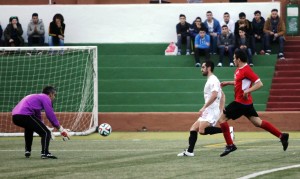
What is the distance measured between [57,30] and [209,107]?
49.7 ft

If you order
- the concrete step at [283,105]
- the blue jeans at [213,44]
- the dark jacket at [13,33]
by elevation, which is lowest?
the concrete step at [283,105]

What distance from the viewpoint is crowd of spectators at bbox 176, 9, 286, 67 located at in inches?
1208

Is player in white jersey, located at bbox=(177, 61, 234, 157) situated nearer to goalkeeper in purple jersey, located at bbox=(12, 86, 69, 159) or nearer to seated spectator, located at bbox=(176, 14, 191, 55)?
goalkeeper in purple jersey, located at bbox=(12, 86, 69, 159)

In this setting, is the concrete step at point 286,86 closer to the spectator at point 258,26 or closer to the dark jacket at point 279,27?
the spectator at point 258,26

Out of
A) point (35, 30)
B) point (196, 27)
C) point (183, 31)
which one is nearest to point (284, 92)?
point (196, 27)

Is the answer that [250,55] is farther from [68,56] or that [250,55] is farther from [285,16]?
[68,56]

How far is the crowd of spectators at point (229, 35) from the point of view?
1208 inches

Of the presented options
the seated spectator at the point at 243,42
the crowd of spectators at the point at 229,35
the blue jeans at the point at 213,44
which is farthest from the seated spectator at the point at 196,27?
the seated spectator at the point at 243,42

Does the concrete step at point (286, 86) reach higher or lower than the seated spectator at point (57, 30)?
lower

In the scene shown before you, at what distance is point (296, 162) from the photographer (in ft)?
52.1

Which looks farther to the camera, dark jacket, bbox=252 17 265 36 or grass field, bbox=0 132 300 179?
dark jacket, bbox=252 17 265 36

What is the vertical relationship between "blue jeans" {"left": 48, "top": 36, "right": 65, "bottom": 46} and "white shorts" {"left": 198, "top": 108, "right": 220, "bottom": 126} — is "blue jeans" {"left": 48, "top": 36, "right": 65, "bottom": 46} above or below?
above

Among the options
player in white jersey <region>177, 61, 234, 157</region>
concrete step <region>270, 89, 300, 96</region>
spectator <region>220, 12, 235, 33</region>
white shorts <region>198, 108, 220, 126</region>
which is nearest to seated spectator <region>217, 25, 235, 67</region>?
spectator <region>220, 12, 235, 33</region>

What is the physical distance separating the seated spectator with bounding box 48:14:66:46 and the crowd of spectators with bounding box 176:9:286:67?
385 centimetres
